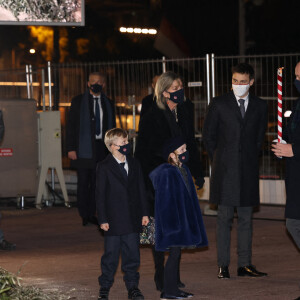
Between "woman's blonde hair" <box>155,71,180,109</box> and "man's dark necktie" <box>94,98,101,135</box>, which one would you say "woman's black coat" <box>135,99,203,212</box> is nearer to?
"woman's blonde hair" <box>155,71,180,109</box>

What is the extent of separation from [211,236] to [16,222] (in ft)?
10.8

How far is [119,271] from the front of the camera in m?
8.73

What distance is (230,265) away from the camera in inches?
355

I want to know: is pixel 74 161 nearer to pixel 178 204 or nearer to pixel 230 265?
pixel 230 265

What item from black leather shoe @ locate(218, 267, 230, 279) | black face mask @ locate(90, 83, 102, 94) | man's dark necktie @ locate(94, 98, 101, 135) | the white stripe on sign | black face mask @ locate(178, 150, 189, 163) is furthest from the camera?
the white stripe on sign

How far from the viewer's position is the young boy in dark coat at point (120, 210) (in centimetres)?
730

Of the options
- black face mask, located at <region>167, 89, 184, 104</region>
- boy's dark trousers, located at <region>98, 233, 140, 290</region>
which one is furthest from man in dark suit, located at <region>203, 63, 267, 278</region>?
boy's dark trousers, located at <region>98, 233, 140, 290</region>

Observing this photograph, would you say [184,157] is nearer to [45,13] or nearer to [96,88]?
[45,13]

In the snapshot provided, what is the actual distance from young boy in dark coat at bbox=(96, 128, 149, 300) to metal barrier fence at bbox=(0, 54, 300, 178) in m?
5.60

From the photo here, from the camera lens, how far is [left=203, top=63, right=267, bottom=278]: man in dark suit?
8.39m

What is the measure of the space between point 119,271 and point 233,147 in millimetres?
1766

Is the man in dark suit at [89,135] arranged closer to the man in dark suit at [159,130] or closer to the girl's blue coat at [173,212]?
the man in dark suit at [159,130]

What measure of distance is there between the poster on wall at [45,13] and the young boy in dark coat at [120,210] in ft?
6.00

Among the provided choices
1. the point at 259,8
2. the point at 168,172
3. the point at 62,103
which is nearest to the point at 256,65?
the point at 62,103
